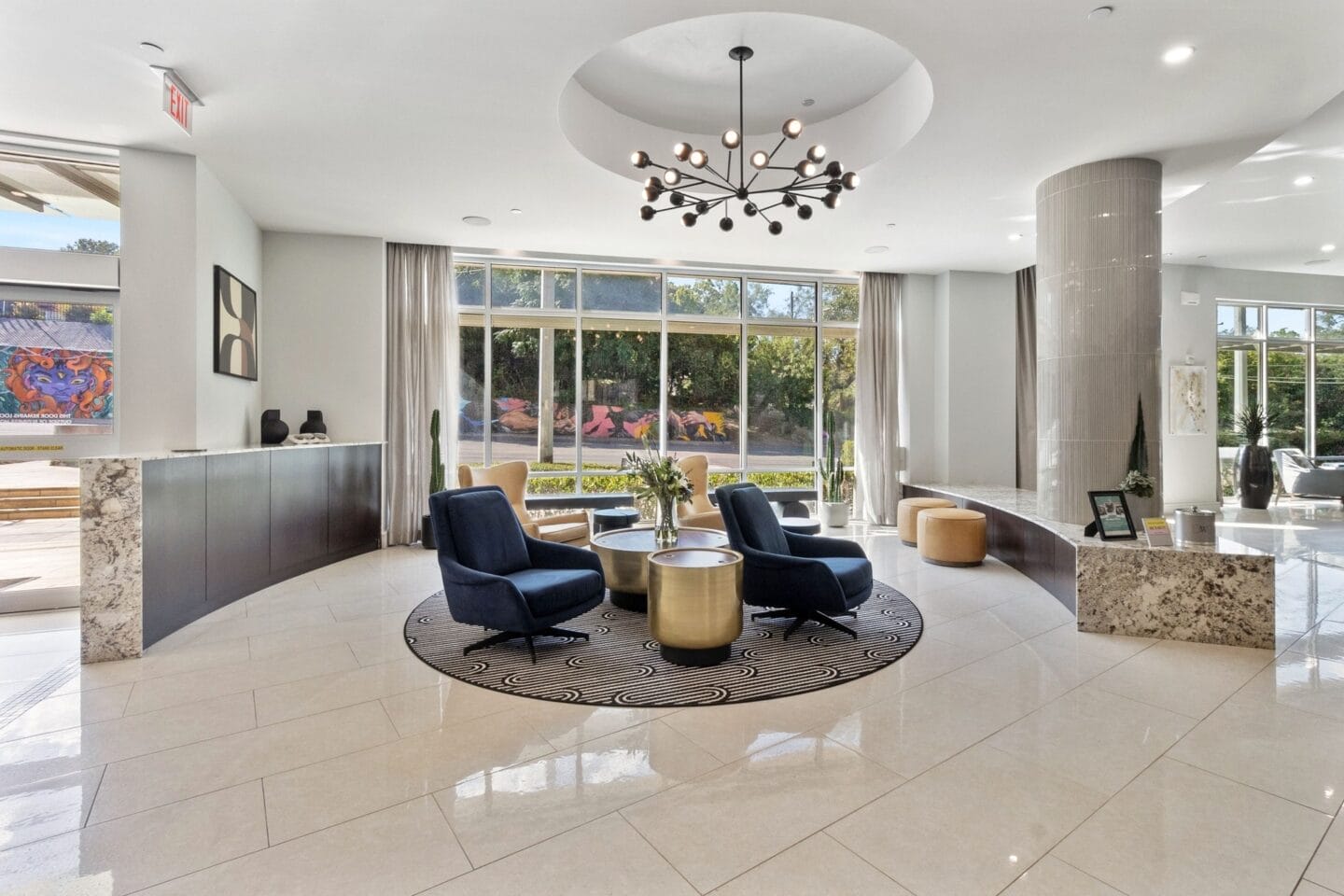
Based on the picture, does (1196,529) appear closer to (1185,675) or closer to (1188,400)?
(1185,675)

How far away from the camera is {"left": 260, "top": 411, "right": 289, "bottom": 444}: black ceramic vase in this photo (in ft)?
20.7

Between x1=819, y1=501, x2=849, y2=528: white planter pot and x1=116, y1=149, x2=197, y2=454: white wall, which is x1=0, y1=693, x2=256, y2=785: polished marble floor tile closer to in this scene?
x1=116, y1=149, x2=197, y2=454: white wall

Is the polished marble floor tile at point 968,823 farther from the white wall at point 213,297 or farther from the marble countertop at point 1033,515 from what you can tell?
the white wall at point 213,297

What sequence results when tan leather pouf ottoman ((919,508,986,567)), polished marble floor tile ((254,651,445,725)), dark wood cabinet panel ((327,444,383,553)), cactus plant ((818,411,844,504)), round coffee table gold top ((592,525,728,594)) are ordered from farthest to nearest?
1. cactus plant ((818,411,844,504))
2. dark wood cabinet panel ((327,444,383,553))
3. tan leather pouf ottoman ((919,508,986,567))
4. round coffee table gold top ((592,525,728,594))
5. polished marble floor tile ((254,651,445,725))

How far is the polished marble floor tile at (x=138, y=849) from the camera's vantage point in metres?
1.99

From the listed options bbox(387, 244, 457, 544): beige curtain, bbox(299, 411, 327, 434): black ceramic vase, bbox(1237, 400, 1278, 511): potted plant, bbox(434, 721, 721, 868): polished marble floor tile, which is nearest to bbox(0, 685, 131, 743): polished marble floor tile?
bbox(434, 721, 721, 868): polished marble floor tile

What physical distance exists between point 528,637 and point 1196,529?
4.43 m

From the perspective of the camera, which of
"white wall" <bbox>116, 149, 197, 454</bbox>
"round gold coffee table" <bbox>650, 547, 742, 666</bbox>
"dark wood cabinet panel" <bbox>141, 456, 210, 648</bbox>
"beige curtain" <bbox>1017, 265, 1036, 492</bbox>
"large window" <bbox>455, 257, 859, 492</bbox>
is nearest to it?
"round gold coffee table" <bbox>650, 547, 742, 666</bbox>

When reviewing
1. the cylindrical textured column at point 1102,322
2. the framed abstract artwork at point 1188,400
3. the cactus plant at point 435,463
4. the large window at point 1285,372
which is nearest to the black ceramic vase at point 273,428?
the cactus plant at point 435,463

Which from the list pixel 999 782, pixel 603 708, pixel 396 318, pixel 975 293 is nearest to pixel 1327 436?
pixel 975 293

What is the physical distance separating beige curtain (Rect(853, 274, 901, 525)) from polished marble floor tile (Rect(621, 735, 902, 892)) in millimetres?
6682

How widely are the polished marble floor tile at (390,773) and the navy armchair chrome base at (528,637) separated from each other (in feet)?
2.61

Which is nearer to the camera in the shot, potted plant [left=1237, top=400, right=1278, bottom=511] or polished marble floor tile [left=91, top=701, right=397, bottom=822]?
polished marble floor tile [left=91, top=701, right=397, bottom=822]

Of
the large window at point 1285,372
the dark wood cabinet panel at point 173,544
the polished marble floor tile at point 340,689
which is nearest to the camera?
the polished marble floor tile at point 340,689
